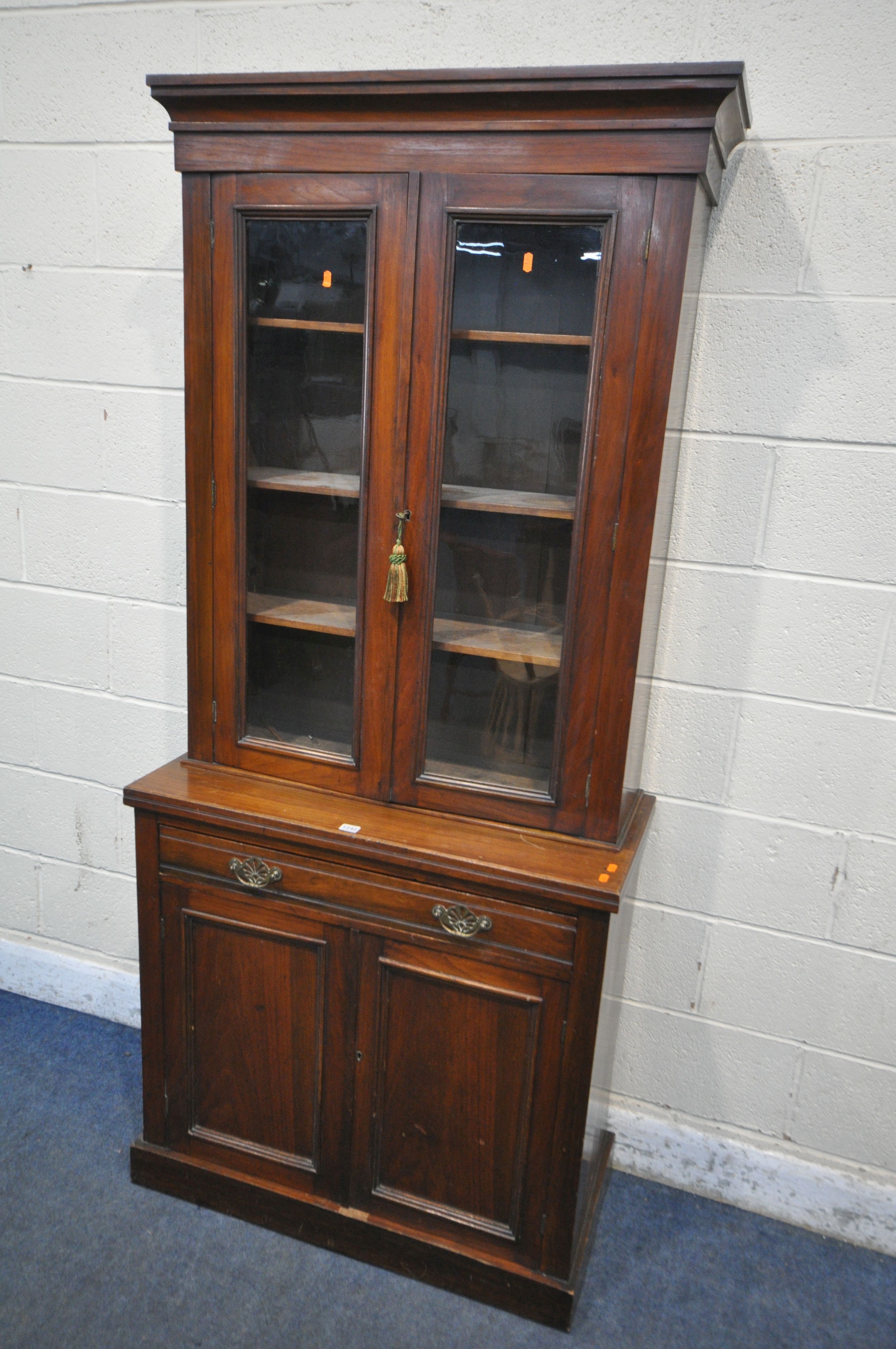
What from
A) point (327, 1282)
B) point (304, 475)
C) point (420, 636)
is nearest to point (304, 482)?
point (304, 475)

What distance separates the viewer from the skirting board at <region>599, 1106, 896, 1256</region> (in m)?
1.88

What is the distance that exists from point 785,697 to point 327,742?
834 mm

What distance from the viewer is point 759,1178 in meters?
1.94

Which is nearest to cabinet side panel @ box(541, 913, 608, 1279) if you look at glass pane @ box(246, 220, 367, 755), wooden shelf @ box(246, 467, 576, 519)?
glass pane @ box(246, 220, 367, 755)

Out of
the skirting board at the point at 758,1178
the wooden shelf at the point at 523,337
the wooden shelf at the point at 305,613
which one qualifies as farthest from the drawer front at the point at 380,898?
the wooden shelf at the point at 523,337

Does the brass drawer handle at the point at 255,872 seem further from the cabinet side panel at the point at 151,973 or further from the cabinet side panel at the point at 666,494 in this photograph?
the cabinet side panel at the point at 666,494

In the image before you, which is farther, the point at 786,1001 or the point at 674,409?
the point at 786,1001

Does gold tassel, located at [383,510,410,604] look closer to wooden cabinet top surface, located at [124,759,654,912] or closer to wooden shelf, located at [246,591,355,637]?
wooden shelf, located at [246,591,355,637]

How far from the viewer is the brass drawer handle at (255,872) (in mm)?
1659

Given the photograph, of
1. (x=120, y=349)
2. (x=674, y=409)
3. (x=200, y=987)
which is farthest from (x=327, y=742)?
(x=120, y=349)

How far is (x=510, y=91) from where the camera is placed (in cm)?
132

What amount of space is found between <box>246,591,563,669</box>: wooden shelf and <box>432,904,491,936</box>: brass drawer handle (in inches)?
16.2

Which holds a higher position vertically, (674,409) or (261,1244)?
(674,409)

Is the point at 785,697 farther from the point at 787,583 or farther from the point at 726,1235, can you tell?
the point at 726,1235
